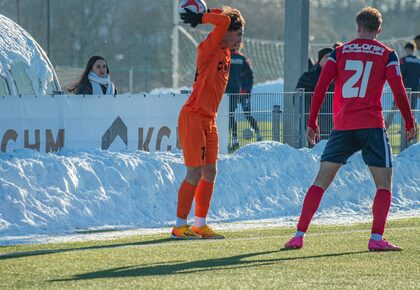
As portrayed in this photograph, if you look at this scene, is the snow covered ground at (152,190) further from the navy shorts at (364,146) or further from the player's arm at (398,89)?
the player's arm at (398,89)

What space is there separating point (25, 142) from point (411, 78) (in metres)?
9.69

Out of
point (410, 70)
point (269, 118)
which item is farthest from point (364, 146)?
point (410, 70)

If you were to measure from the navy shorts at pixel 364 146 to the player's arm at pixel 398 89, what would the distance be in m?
0.25

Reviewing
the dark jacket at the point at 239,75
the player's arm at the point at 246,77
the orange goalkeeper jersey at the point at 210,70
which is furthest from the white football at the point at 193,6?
the player's arm at the point at 246,77

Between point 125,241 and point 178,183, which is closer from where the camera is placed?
point 125,241

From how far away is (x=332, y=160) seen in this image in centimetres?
1010

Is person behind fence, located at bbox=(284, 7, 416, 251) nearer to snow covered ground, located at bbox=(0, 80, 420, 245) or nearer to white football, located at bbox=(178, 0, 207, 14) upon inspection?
white football, located at bbox=(178, 0, 207, 14)

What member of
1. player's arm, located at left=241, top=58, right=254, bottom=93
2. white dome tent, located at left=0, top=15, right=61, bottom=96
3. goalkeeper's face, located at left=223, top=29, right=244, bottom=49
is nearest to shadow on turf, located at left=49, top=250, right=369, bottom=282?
goalkeeper's face, located at left=223, top=29, right=244, bottom=49

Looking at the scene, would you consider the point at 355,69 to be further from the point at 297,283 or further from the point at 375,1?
the point at 375,1

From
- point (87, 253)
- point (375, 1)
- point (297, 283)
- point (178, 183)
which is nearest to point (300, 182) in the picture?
point (178, 183)

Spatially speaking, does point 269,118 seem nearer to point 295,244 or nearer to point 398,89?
point 398,89

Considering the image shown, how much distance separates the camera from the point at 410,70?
2162 centimetres

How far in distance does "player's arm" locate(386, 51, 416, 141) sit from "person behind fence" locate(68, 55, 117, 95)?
17.4 ft

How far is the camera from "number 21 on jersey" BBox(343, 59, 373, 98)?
10039mm
